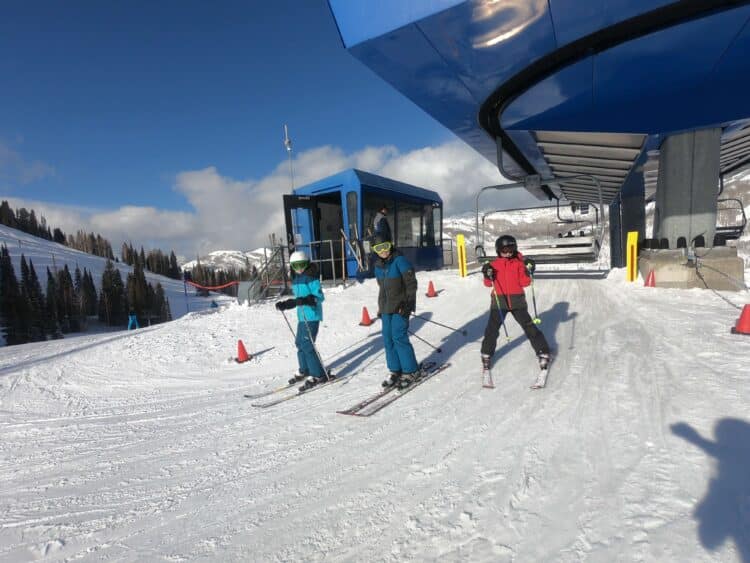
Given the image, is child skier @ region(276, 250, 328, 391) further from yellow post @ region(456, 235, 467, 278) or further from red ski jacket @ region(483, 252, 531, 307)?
yellow post @ region(456, 235, 467, 278)

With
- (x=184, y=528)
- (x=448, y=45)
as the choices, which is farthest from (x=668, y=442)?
(x=448, y=45)

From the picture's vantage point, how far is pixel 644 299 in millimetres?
7543

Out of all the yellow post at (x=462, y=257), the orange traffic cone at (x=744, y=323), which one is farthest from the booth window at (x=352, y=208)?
the orange traffic cone at (x=744, y=323)

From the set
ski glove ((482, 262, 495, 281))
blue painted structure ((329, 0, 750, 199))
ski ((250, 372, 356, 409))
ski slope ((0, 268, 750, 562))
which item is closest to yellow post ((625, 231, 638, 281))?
blue painted structure ((329, 0, 750, 199))

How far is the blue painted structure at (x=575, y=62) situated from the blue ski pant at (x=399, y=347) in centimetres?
404

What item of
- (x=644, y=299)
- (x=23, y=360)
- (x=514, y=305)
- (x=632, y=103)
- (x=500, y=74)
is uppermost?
(x=500, y=74)

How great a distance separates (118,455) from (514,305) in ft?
14.4

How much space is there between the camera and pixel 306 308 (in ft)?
17.1

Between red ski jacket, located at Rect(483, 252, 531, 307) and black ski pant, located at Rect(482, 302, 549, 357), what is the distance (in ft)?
0.58

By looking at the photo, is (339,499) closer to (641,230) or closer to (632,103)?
(632,103)

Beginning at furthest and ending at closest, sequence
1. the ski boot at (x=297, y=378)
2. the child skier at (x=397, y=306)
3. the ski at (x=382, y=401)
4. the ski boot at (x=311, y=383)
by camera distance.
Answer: the ski boot at (x=297, y=378) < the ski boot at (x=311, y=383) < the child skier at (x=397, y=306) < the ski at (x=382, y=401)

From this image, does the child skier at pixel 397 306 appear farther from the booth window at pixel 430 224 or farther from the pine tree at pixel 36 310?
the pine tree at pixel 36 310

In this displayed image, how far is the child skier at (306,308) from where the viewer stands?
510 centimetres

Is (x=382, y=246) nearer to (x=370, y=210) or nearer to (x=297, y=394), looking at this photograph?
(x=297, y=394)
